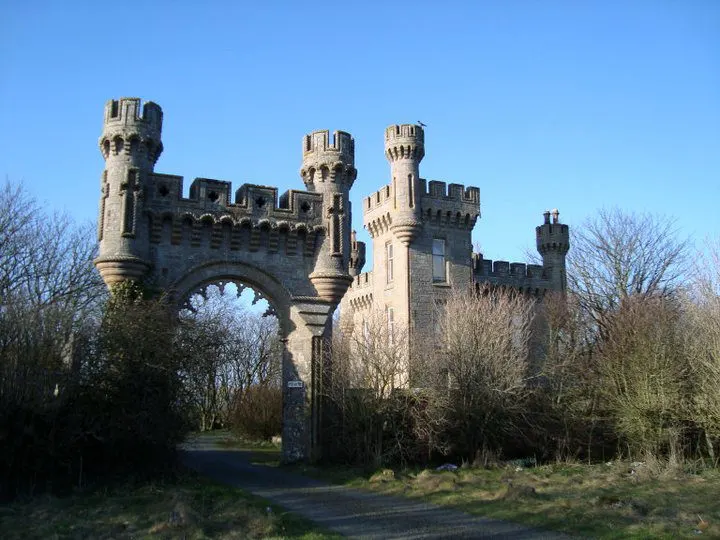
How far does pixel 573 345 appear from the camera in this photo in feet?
87.1

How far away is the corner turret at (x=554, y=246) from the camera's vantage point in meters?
40.2

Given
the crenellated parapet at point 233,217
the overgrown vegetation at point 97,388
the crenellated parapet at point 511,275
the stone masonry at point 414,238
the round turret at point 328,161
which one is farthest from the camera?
the crenellated parapet at point 511,275

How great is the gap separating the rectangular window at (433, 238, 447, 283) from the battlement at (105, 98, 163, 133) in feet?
53.9

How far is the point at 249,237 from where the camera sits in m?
21.1

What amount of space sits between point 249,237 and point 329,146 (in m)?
4.02

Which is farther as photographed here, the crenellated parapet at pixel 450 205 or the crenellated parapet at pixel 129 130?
the crenellated parapet at pixel 450 205

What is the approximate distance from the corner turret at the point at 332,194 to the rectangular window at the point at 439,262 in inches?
453

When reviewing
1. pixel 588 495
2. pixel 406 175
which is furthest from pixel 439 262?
pixel 588 495

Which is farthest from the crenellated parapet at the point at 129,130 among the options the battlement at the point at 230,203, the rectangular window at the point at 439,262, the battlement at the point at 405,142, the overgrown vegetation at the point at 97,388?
the rectangular window at the point at 439,262

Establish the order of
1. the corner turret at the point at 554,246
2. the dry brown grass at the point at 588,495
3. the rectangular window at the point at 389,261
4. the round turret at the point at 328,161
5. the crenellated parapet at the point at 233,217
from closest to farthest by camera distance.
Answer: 1. the dry brown grass at the point at 588,495
2. the crenellated parapet at the point at 233,217
3. the round turret at the point at 328,161
4. the rectangular window at the point at 389,261
5. the corner turret at the point at 554,246

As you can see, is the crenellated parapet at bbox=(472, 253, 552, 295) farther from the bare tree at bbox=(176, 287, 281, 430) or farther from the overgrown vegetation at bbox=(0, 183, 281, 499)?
the overgrown vegetation at bbox=(0, 183, 281, 499)

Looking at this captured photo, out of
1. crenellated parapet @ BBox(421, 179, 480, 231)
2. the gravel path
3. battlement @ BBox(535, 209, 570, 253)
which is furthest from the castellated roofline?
the gravel path

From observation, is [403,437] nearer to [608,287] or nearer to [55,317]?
[55,317]

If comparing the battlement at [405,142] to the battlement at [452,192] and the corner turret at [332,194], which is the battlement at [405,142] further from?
the corner turret at [332,194]
